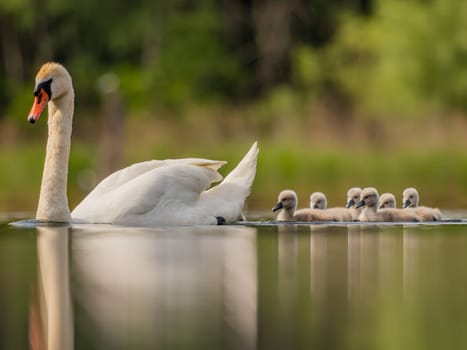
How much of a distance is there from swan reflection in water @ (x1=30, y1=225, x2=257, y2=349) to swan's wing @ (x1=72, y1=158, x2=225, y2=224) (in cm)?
13

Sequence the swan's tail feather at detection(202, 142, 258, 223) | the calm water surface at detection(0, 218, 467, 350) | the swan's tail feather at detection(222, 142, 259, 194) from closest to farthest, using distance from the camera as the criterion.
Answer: the calm water surface at detection(0, 218, 467, 350), the swan's tail feather at detection(202, 142, 258, 223), the swan's tail feather at detection(222, 142, 259, 194)

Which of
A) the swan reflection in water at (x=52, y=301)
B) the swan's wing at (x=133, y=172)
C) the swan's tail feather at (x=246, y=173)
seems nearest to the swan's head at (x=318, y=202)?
the swan's tail feather at (x=246, y=173)

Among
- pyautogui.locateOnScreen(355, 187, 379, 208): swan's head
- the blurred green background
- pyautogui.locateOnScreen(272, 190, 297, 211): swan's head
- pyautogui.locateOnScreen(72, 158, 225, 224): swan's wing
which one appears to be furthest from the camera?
the blurred green background

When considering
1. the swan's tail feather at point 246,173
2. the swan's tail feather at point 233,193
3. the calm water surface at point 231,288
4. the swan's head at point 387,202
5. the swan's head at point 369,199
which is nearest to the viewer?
the calm water surface at point 231,288

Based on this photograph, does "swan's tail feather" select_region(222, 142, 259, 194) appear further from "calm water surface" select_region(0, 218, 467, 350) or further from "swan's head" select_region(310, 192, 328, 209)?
"swan's head" select_region(310, 192, 328, 209)

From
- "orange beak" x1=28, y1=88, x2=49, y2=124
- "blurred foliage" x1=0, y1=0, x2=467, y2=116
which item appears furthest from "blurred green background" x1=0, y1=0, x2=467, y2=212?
"orange beak" x1=28, y1=88, x2=49, y2=124

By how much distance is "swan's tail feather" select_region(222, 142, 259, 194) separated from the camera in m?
11.7

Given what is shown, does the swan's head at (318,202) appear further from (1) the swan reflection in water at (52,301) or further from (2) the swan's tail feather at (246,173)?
(1) the swan reflection in water at (52,301)

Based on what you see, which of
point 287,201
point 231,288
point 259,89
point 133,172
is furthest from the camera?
point 259,89

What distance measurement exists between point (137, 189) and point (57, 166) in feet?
3.60

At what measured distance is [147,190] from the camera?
1069cm

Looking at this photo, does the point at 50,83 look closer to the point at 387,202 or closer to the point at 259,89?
the point at 387,202

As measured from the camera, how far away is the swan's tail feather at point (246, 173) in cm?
1170

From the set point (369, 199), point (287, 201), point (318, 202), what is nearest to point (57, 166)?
point (287, 201)
